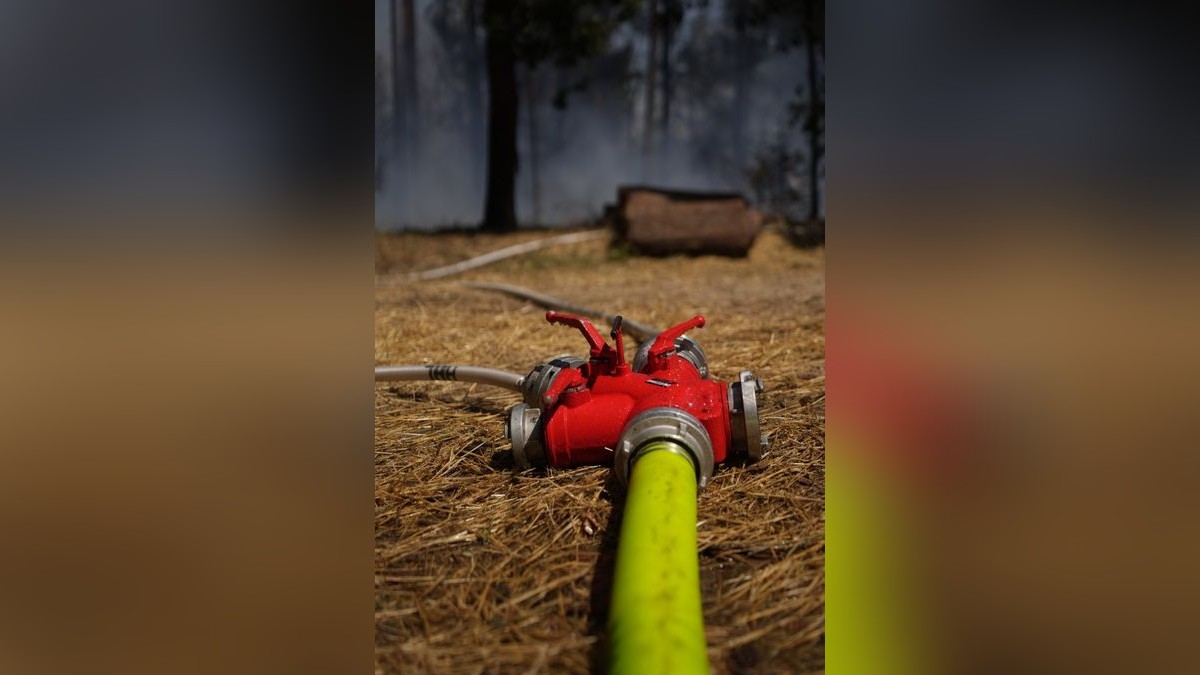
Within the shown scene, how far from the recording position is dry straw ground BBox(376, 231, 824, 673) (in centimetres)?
96

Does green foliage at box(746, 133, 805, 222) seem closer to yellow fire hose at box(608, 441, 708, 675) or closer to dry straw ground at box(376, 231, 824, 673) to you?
dry straw ground at box(376, 231, 824, 673)

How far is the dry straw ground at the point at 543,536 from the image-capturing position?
3.15ft

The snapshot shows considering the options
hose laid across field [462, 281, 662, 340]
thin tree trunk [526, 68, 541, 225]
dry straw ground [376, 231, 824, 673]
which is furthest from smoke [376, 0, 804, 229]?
dry straw ground [376, 231, 824, 673]

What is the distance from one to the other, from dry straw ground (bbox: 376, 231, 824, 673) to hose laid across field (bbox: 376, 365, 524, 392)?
0.07 metres

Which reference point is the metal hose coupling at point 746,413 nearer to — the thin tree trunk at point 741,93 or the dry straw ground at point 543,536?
the dry straw ground at point 543,536

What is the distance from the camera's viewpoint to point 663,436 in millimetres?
1239

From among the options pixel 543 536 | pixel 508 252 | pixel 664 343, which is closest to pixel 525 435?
pixel 543 536

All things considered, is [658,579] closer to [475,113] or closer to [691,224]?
[691,224]

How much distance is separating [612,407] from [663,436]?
0.19m

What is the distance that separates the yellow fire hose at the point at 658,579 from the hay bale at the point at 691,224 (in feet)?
15.4

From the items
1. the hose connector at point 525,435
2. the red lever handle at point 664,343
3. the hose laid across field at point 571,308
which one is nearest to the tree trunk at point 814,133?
the hose laid across field at point 571,308
